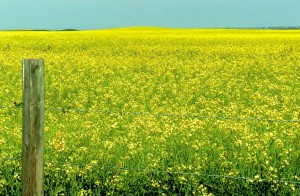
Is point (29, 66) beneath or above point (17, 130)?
above

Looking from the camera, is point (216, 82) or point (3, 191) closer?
point (3, 191)

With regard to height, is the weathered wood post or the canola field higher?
the weathered wood post

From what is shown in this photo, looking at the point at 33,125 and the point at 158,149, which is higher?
the point at 33,125

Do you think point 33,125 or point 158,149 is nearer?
point 33,125

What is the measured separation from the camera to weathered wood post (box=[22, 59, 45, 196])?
16.3ft

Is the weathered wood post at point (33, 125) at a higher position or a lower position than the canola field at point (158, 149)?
higher

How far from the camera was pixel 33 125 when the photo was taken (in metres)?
5.05

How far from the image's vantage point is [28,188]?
519cm

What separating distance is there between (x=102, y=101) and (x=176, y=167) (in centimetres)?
644

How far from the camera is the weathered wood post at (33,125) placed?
496cm

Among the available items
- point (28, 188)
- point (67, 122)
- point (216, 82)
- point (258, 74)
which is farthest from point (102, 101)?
point (258, 74)

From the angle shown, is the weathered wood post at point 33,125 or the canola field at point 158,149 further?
the canola field at point 158,149

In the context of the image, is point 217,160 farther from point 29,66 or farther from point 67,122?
point 67,122

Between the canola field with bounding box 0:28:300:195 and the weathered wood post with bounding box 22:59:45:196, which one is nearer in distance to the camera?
the weathered wood post with bounding box 22:59:45:196
